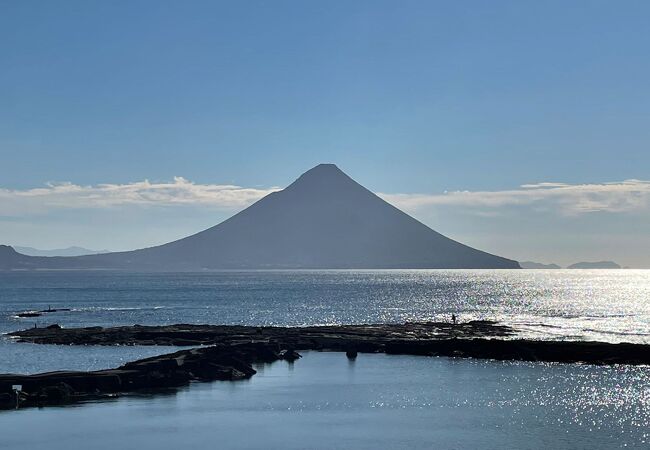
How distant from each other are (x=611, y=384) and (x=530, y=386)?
6275mm

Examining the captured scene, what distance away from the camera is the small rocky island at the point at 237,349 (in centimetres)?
5744

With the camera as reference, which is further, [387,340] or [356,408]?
[387,340]

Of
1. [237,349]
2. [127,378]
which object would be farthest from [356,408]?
[237,349]

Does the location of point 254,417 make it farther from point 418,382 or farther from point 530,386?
point 530,386

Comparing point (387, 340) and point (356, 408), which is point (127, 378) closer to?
point (356, 408)

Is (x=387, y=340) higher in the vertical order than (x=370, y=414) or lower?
higher

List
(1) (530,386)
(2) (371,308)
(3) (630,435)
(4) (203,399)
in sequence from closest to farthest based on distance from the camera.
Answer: (3) (630,435) < (4) (203,399) < (1) (530,386) < (2) (371,308)

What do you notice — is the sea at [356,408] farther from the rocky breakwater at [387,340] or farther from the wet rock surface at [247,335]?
the wet rock surface at [247,335]

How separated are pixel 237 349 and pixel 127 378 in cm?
1748

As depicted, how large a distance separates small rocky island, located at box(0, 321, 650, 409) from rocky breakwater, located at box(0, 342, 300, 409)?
0.20 ft

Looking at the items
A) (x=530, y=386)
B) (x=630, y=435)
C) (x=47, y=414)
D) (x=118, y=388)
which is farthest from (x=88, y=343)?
(x=630, y=435)

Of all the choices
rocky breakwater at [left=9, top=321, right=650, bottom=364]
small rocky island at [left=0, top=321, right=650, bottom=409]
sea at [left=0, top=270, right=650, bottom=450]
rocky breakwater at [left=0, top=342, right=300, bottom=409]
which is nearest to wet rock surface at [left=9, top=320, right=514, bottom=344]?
rocky breakwater at [left=9, top=321, right=650, bottom=364]

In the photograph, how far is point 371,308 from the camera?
541 ft

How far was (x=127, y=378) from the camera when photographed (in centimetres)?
5984
